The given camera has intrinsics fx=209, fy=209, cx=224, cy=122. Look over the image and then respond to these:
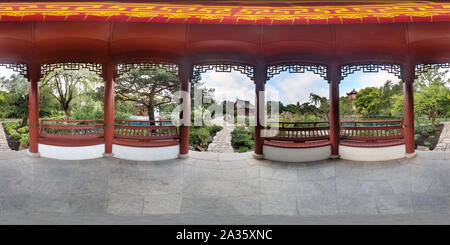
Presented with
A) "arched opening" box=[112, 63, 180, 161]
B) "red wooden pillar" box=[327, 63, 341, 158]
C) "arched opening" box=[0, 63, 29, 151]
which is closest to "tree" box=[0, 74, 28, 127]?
"arched opening" box=[0, 63, 29, 151]

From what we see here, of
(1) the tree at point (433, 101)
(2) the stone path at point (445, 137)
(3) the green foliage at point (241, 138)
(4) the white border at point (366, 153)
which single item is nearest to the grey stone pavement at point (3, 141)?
(3) the green foliage at point (241, 138)

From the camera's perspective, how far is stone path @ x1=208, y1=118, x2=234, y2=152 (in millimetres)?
5255

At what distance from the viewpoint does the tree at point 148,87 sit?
13.3 ft

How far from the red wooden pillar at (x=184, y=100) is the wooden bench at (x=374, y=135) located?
1541mm

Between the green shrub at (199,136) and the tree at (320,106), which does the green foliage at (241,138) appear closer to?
the green shrub at (199,136)

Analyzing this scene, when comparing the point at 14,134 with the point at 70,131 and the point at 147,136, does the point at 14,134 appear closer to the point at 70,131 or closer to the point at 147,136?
the point at 70,131

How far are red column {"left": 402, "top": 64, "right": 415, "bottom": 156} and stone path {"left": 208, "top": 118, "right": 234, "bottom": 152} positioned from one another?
11.3 ft

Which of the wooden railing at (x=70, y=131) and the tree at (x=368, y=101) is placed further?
the tree at (x=368, y=101)

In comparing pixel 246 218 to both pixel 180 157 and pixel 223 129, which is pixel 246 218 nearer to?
pixel 180 157

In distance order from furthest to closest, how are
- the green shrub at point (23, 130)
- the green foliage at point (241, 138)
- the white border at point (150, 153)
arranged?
the green foliage at point (241, 138)
the green shrub at point (23, 130)
the white border at point (150, 153)

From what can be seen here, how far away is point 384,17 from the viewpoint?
1.30 meters

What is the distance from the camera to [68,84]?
204 inches

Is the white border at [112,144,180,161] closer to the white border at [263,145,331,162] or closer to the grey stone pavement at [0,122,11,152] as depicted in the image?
the white border at [263,145,331,162]

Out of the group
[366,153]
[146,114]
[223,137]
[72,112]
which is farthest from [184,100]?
[72,112]
